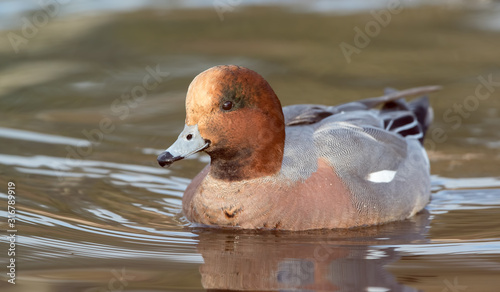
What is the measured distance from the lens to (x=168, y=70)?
10.9 meters

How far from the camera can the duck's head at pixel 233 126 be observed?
5914 mm

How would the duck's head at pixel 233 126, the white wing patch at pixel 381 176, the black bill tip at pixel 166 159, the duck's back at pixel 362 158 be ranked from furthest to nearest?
the white wing patch at pixel 381 176, the duck's back at pixel 362 158, the duck's head at pixel 233 126, the black bill tip at pixel 166 159

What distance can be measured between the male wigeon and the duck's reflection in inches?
5.8

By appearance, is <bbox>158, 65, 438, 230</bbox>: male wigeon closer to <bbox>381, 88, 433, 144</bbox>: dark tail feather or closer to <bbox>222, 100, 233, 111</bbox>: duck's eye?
<bbox>222, 100, 233, 111</bbox>: duck's eye

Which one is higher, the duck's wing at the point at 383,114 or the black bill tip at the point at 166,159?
the duck's wing at the point at 383,114

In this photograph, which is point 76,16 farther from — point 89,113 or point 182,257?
point 182,257

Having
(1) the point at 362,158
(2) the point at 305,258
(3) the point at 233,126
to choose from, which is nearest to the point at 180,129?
(1) the point at 362,158

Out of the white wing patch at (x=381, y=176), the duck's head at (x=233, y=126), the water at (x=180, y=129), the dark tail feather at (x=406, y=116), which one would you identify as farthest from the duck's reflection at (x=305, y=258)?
the dark tail feather at (x=406, y=116)

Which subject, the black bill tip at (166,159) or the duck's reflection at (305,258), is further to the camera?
the black bill tip at (166,159)

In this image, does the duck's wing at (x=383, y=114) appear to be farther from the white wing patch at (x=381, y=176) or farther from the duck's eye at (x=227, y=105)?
the duck's eye at (x=227, y=105)

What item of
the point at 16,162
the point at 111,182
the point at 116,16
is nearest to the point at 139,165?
the point at 111,182

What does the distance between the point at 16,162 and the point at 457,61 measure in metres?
5.82

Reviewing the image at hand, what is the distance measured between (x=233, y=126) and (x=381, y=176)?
1423 mm

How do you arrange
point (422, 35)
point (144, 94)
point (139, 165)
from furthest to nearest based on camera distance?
point (422, 35) < point (144, 94) < point (139, 165)
